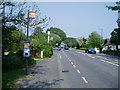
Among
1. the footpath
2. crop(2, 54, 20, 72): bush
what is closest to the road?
the footpath

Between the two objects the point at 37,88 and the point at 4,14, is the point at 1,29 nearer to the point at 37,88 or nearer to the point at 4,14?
the point at 4,14

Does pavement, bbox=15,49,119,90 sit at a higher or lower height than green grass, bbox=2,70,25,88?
lower

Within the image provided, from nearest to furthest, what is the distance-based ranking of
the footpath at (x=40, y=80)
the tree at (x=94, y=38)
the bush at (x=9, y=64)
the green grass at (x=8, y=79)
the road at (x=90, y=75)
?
the green grass at (x=8, y=79)
the footpath at (x=40, y=80)
the road at (x=90, y=75)
the bush at (x=9, y=64)
the tree at (x=94, y=38)

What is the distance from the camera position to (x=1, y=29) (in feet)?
36.0

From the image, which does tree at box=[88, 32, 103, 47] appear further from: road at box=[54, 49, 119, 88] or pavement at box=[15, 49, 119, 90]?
pavement at box=[15, 49, 119, 90]

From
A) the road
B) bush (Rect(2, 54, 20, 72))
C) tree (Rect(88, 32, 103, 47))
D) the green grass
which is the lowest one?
the road

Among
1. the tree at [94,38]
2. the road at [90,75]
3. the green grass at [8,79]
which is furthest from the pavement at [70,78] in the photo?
the tree at [94,38]

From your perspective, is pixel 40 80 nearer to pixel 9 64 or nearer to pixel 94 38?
pixel 9 64

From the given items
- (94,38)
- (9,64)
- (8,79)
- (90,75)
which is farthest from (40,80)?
(94,38)

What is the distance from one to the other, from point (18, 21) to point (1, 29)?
1616mm

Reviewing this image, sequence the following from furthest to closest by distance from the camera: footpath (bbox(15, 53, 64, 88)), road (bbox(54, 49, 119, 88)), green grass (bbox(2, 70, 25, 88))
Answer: road (bbox(54, 49, 119, 88)), footpath (bbox(15, 53, 64, 88)), green grass (bbox(2, 70, 25, 88))

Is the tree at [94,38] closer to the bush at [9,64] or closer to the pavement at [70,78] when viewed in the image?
the pavement at [70,78]

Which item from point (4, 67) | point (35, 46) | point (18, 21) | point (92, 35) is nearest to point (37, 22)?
point (18, 21)

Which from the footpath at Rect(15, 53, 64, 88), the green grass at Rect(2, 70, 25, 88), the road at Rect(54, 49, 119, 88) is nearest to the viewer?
the green grass at Rect(2, 70, 25, 88)
